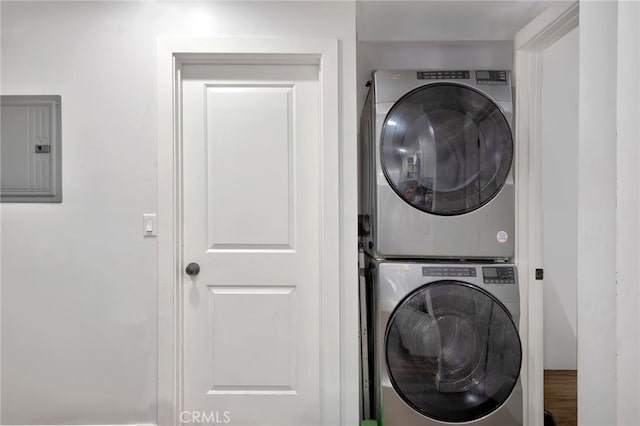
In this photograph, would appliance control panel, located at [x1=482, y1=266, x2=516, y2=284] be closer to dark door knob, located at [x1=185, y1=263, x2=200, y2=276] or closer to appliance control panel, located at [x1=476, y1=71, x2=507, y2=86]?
appliance control panel, located at [x1=476, y1=71, x2=507, y2=86]

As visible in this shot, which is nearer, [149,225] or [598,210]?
[598,210]

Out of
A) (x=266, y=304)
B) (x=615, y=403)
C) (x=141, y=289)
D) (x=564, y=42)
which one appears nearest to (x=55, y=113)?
(x=141, y=289)

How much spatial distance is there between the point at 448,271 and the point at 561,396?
125 cm

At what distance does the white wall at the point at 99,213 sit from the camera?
1844 mm

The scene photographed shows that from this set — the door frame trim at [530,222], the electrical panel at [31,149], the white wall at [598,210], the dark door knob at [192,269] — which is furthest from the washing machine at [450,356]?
the electrical panel at [31,149]

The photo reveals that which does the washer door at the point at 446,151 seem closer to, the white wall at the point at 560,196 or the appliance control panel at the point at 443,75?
the appliance control panel at the point at 443,75

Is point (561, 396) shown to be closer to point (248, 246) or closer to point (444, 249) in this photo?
A: point (444, 249)

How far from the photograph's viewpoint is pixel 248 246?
192 cm

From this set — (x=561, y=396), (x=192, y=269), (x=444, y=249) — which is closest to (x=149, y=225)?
(x=192, y=269)

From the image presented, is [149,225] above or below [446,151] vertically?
below

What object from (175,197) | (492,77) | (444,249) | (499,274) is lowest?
(499,274)

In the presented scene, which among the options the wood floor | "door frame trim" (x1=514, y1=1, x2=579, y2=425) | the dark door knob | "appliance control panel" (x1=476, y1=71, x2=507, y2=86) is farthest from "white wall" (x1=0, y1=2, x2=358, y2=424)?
the wood floor

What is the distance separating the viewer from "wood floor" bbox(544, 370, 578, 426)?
79.8 inches

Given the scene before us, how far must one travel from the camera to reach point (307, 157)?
1.93 m
